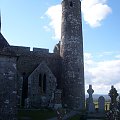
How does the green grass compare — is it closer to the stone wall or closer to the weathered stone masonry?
the weathered stone masonry

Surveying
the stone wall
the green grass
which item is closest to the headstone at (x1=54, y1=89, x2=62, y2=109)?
the green grass

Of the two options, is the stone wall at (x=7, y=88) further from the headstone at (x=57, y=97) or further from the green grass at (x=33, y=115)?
the headstone at (x=57, y=97)

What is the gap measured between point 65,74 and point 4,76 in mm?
18851

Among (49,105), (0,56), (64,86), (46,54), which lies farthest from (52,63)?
(0,56)

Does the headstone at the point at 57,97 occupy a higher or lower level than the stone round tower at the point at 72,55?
lower

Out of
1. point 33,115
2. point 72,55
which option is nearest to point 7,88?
point 33,115

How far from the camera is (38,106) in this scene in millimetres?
35344

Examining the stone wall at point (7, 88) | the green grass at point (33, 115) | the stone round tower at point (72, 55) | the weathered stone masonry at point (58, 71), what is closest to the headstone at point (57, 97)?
the weathered stone masonry at point (58, 71)

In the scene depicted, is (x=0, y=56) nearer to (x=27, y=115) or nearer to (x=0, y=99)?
(x=0, y=99)

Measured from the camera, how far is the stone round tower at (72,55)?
121ft

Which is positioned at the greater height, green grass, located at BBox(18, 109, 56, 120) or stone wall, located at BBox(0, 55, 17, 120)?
stone wall, located at BBox(0, 55, 17, 120)

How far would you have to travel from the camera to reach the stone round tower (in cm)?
3700

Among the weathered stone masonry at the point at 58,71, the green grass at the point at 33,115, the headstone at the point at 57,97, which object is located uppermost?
the weathered stone masonry at the point at 58,71

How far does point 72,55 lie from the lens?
38.0 metres
